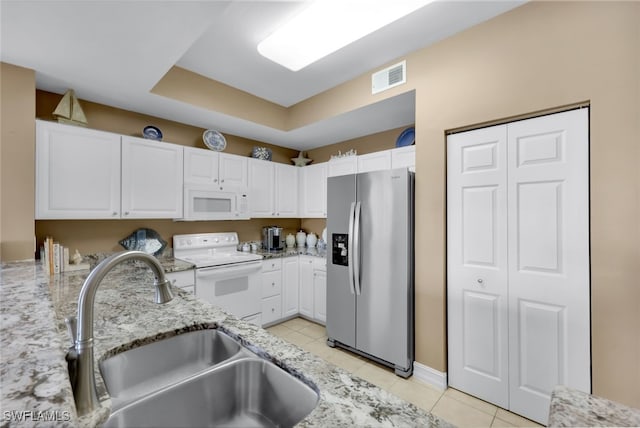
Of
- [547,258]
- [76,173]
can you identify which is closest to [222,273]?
[76,173]

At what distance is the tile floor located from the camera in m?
1.83

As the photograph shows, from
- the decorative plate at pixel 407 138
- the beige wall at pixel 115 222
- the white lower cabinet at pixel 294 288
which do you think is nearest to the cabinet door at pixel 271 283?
the white lower cabinet at pixel 294 288

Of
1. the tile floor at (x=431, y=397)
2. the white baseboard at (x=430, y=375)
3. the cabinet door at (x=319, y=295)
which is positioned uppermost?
the cabinet door at (x=319, y=295)

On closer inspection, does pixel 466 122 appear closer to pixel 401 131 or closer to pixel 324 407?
pixel 401 131

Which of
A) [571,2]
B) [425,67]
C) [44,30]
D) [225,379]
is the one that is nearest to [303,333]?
[225,379]

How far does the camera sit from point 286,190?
12.8 ft

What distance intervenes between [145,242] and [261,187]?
1.46m

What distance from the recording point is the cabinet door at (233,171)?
3.24 m

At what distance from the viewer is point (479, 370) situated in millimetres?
2033

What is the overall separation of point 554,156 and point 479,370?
160 centimetres

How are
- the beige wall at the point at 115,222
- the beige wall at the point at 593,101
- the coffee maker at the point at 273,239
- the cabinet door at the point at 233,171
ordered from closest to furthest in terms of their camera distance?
the beige wall at the point at 593,101 → the beige wall at the point at 115,222 → the cabinet door at the point at 233,171 → the coffee maker at the point at 273,239

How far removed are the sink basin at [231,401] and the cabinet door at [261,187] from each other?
2751mm

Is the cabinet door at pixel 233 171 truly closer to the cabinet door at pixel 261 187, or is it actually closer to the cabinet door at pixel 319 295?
the cabinet door at pixel 261 187

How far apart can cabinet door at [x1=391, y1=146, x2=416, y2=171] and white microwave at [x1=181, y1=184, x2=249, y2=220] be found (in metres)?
1.84
